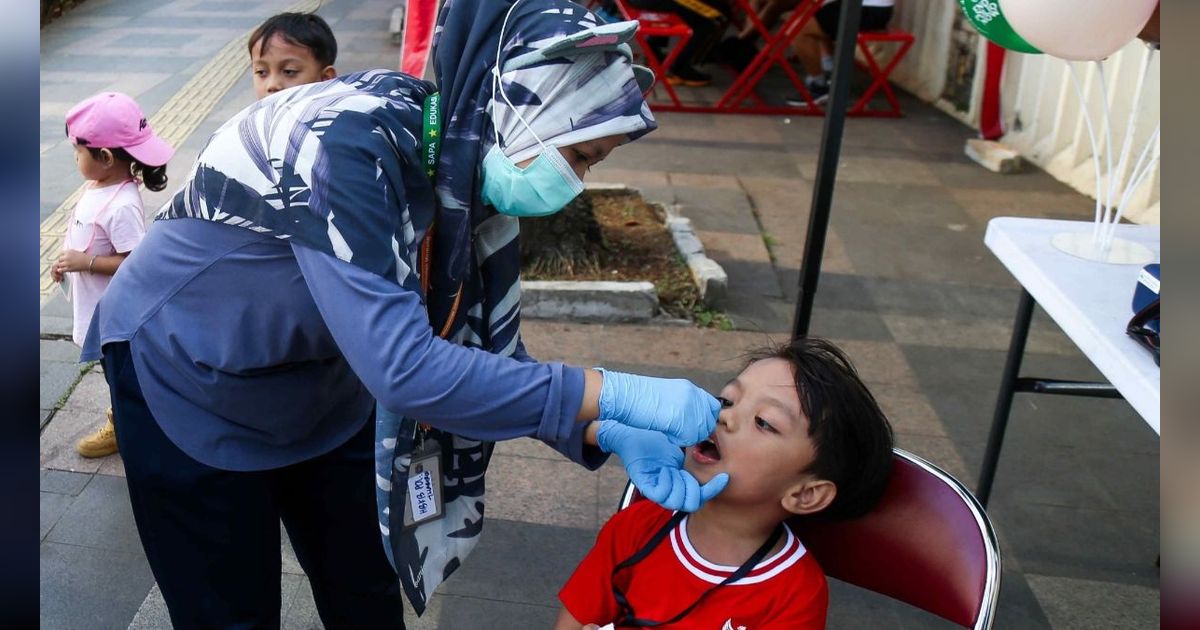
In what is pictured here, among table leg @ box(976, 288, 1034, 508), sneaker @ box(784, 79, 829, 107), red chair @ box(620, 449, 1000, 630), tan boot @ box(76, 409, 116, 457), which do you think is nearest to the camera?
red chair @ box(620, 449, 1000, 630)

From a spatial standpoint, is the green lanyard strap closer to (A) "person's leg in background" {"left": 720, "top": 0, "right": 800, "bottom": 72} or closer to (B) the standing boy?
(B) the standing boy

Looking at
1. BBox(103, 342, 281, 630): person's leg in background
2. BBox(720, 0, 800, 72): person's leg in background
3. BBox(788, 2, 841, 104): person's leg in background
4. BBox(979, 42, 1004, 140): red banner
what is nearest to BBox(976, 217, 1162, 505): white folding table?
BBox(103, 342, 281, 630): person's leg in background

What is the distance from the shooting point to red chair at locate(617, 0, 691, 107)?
24.1 ft

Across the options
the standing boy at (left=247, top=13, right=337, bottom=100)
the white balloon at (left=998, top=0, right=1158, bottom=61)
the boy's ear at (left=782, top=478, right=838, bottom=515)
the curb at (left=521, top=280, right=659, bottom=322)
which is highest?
the white balloon at (left=998, top=0, right=1158, bottom=61)

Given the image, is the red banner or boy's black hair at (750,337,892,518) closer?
boy's black hair at (750,337,892,518)

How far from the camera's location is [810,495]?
161cm

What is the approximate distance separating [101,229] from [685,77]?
6368mm

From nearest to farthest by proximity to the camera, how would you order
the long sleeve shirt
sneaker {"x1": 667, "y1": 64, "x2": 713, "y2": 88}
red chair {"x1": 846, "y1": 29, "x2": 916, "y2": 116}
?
the long sleeve shirt < red chair {"x1": 846, "y1": 29, "x2": 916, "y2": 116} < sneaker {"x1": 667, "y1": 64, "x2": 713, "y2": 88}

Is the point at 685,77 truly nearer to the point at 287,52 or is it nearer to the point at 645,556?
the point at 287,52

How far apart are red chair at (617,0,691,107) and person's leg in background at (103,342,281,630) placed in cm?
608

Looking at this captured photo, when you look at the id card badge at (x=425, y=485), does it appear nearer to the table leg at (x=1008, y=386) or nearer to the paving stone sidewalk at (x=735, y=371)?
the paving stone sidewalk at (x=735, y=371)

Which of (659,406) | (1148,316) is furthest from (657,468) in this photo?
(1148,316)

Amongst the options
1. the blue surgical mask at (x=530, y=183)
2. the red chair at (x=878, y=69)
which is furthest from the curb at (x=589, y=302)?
the red chair at (x=878, y=69)

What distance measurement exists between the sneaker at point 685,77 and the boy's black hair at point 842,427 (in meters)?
7.10
